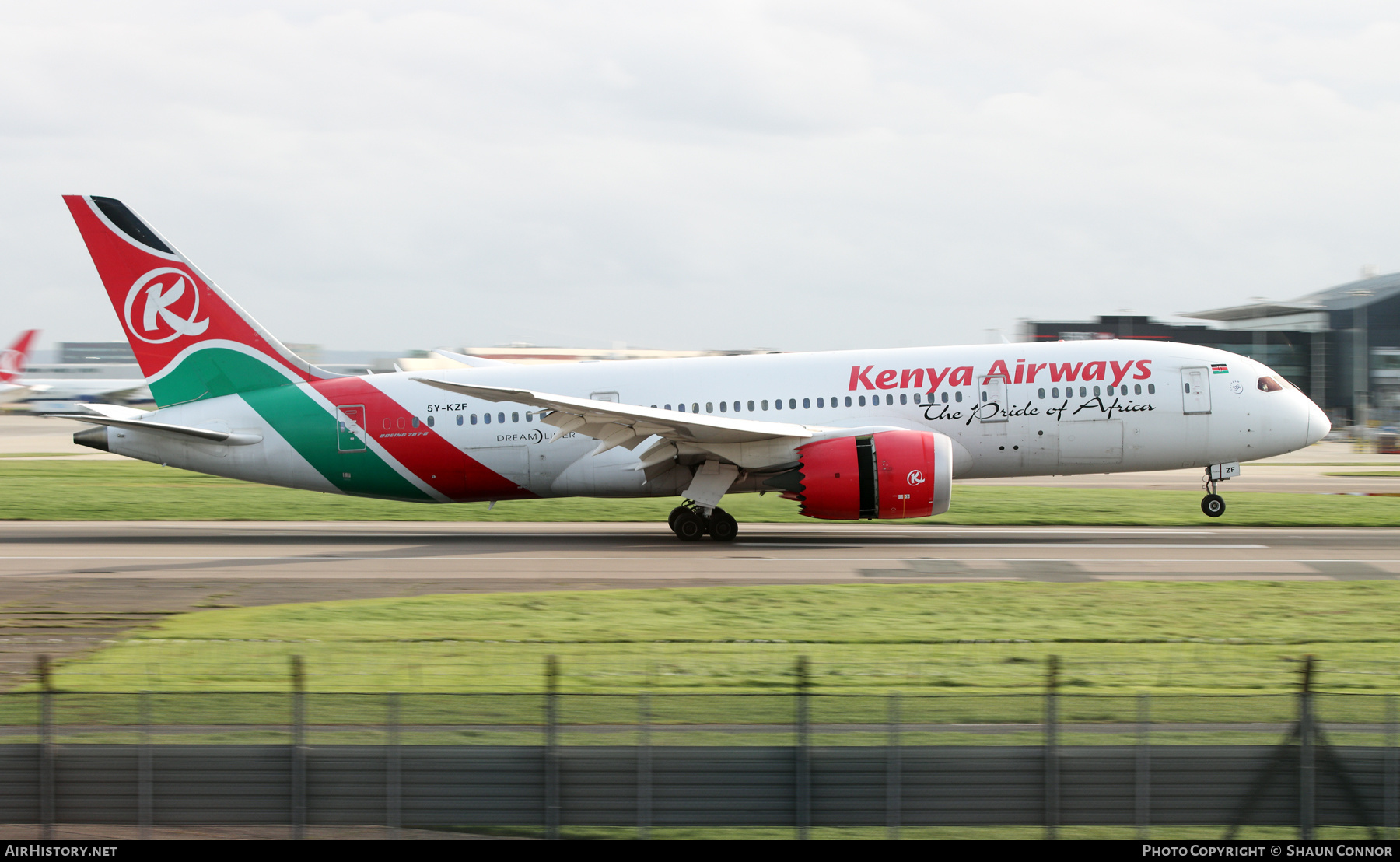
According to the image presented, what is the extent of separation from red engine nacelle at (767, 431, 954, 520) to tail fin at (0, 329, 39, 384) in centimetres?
11097

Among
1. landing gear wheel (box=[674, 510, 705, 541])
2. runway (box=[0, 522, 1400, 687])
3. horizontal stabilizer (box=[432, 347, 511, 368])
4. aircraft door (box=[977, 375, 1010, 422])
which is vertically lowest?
runway (box=[0, 522, 1400, 687])

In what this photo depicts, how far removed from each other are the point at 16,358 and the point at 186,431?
105 metres

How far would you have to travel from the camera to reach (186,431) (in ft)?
79.6

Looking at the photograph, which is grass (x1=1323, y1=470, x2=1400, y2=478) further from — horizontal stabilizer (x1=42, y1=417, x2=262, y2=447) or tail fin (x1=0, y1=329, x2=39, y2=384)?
tail fin (x1=0, y1=329, x2=39, y2=384)

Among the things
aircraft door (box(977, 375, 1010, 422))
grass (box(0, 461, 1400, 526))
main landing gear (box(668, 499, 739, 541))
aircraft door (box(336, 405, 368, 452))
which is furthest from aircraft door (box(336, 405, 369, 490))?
aircraft door (box(977, 375, 1010, 422))

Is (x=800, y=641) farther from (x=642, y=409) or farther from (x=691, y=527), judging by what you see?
(x=691, y=527)

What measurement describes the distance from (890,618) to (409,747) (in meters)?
8.89

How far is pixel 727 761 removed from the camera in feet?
23.3

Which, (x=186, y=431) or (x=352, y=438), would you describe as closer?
(x=186, y=431)

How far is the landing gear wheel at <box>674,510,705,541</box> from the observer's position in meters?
23.9

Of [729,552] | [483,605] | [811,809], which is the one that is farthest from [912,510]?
[811,809]

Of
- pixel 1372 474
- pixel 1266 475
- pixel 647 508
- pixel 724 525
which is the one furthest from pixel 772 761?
pixel 1372 474

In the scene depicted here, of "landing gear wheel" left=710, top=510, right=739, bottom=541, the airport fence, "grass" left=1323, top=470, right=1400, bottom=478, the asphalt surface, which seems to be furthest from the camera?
"grass" left=1323, top=470, right=1400, bottom=478
